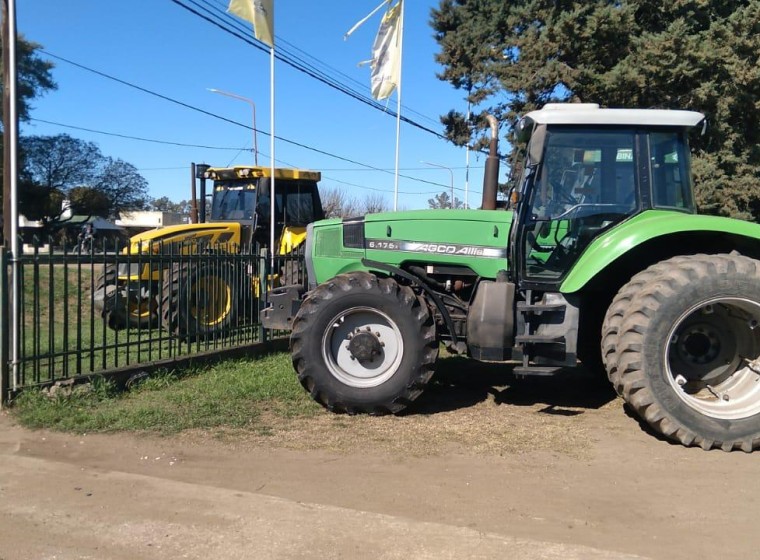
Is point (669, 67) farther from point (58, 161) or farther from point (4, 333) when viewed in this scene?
point (58, 161)

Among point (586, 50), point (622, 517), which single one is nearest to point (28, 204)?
point (586, 50)

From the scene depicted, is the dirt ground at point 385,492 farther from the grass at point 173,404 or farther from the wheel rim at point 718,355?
the wheel rim at point 718,355

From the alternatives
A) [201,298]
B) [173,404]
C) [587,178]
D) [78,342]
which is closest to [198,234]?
[201,298]

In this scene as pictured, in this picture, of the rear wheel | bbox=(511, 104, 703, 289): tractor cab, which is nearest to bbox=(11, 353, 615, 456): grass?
the rear wheel

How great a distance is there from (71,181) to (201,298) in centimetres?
4408

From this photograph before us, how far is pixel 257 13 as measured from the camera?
904 centimetres

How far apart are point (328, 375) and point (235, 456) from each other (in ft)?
3.96

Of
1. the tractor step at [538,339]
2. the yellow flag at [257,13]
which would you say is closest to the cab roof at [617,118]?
the tractor step at [538,339]

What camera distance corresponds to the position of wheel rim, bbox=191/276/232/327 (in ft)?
26.2

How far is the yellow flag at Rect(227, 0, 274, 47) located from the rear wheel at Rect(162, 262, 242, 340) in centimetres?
351

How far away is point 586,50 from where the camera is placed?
642 inches

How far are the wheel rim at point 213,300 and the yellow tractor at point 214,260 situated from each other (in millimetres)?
12

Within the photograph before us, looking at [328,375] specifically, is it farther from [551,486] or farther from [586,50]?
[586,50]

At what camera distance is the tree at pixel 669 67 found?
14.9m
